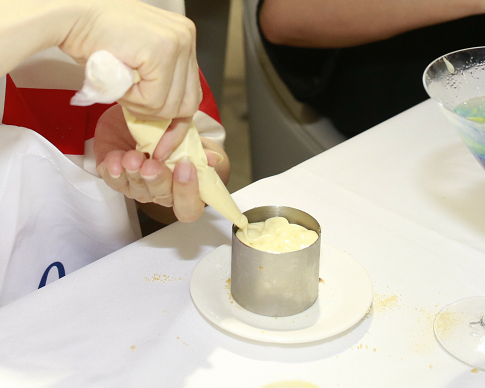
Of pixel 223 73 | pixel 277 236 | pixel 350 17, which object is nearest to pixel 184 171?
pixel 277 236

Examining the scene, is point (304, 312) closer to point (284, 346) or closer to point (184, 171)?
point (284, 346)

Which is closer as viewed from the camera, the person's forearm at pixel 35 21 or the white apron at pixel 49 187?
the person's forearm at pixel 35 21

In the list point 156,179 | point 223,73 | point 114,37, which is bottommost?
point 223,73

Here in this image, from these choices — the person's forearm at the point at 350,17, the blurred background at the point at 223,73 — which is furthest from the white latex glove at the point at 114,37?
the blurred background at the point at 223,73

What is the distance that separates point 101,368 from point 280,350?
7.7 inches

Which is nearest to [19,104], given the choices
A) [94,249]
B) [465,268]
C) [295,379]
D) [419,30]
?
[94,249]

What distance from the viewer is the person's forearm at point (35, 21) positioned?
0.52 metres

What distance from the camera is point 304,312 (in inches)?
23.6

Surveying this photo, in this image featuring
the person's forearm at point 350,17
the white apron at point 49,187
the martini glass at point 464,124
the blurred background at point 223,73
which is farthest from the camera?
the blurred background at point 223,73

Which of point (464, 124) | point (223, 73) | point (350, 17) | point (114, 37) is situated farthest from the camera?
point (223, 73)

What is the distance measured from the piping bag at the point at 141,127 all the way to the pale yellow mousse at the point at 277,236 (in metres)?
0.02

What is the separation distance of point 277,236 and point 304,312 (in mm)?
101

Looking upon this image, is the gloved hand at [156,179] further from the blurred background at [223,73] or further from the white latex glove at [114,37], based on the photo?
the blurred background at [223,73]

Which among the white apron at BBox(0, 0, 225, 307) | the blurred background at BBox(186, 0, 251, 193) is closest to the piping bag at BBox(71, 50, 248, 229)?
the white apron at BBox(0, 0, 225, 307)
